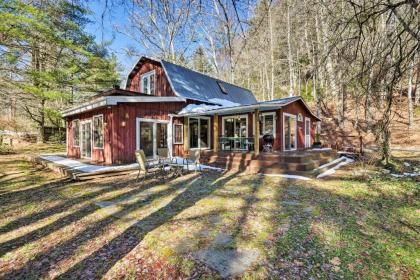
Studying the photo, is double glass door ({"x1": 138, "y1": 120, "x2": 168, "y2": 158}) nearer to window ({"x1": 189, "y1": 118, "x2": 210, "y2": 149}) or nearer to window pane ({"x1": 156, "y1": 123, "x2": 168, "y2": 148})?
window pane ({"x1": 156, "y1": 123, "x2": 168, "y2": 148})

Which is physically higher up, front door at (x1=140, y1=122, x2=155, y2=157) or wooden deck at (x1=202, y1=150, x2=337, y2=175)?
front door at (x1=140, y1=122, x2=155, y2=157)

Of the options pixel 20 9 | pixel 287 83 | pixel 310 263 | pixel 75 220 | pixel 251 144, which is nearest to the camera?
pixel 310 263

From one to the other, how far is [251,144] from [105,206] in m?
8.25

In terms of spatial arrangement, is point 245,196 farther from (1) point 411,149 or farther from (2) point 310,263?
(1) point 411,149

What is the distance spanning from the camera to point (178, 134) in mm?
12125

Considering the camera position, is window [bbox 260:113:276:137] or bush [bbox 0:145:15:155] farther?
bush [bbox 0:145:15:155]

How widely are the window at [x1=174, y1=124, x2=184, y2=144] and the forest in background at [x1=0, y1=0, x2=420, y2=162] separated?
3859 millimetres

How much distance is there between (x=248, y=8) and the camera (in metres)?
2.85

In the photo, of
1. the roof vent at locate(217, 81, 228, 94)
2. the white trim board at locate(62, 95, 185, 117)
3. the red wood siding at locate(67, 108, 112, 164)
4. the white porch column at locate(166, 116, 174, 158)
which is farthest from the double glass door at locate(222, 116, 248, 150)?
the red wood siding at locate(67, 108, 112, 164)

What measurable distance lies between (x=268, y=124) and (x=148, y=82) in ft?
26.4

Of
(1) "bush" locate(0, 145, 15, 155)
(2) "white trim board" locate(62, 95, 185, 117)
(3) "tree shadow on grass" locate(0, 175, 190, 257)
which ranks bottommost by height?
(3) "tree shadow on grass" locate(0, 175, 190, 257)

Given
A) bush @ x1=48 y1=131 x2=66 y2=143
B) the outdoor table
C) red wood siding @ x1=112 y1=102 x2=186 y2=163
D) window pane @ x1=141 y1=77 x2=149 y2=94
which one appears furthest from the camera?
bush @ x1=48 y1=131 x2=66 y2=143

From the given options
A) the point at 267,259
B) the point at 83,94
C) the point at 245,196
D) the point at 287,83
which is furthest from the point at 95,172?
the point at 287,83

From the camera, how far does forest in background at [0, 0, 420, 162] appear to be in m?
3.02
